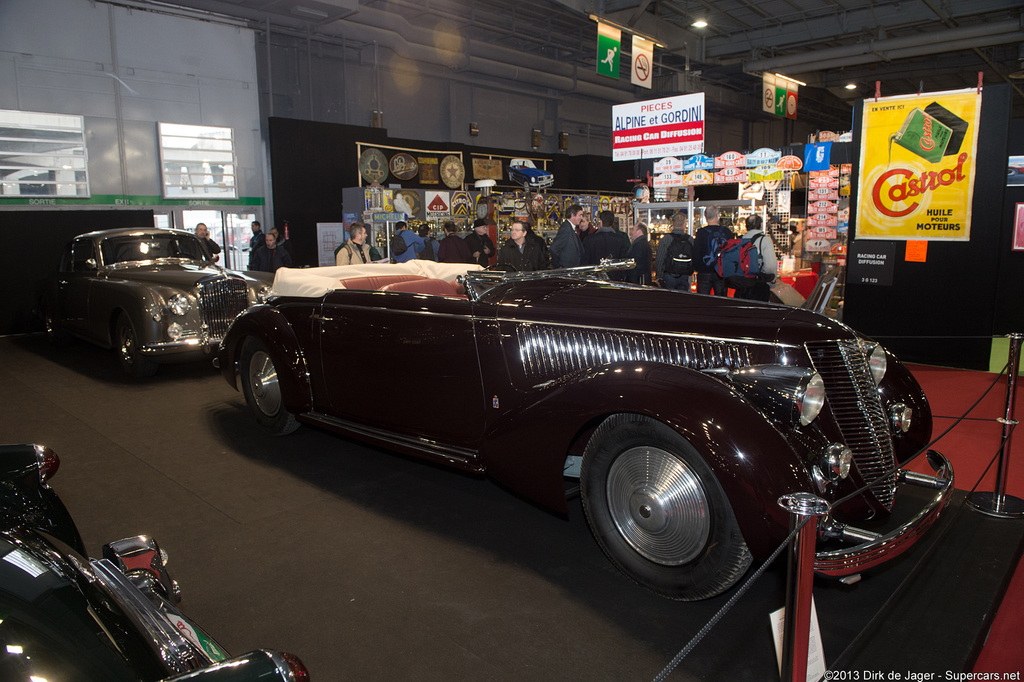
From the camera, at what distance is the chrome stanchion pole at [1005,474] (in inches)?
114

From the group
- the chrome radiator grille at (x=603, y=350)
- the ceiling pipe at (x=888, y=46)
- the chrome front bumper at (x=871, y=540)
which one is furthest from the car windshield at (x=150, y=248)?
the ceiling pipe at (x=888, y=46)

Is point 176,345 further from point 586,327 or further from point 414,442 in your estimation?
point 586,327

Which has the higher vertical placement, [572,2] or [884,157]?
[572,2]

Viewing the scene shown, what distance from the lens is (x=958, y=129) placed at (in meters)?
5.59

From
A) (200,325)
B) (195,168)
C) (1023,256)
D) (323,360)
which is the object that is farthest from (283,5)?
(1023,256)

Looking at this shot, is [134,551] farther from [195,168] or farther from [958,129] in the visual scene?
[195,168]

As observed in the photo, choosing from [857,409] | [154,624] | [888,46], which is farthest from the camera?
[888,46]

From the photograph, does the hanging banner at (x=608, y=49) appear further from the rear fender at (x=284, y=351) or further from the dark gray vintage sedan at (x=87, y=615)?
the dark gray vintage sedan at (x=87, y=615)

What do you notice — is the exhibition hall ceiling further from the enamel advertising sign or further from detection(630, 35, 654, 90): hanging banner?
the enamel advertising sign

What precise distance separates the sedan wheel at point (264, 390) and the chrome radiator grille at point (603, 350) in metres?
1.93

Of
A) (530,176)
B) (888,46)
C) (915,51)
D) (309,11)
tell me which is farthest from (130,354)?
(915,51)

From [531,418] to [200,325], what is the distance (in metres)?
4.51

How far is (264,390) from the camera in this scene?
4.33 meters

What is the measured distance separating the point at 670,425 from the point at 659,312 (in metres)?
0.75
